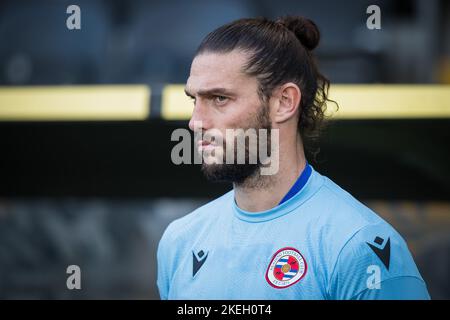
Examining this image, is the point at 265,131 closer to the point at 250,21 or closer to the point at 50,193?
the point at 250,21

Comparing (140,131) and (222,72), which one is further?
(140,131)

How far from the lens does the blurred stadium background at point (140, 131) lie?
2.57 m

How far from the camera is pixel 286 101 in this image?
4.54 ft

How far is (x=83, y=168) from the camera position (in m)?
2.82

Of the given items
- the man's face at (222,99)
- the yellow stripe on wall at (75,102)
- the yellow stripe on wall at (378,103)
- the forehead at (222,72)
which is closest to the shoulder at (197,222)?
the man's face at (222,99)

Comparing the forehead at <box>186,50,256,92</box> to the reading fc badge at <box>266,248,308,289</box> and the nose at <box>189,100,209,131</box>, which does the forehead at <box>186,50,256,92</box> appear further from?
the reading fc badge at <box>266,248,308,289</box>

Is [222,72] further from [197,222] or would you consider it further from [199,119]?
[197,222]

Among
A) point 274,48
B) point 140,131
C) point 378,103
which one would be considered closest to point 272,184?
point 274,48

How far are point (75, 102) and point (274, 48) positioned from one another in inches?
55.6

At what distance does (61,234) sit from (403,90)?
1.58m

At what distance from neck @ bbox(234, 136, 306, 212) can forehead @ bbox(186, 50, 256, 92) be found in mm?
175

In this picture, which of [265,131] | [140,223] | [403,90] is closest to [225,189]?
[140,223]

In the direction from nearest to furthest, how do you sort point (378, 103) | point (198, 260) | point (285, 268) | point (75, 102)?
1. point (285, 268)
2. point (198, 260)
3. point (378, 103)
4. point (75, 102)

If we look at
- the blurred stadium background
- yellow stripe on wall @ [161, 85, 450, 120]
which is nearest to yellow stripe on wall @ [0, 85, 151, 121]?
the blurred stadium background
